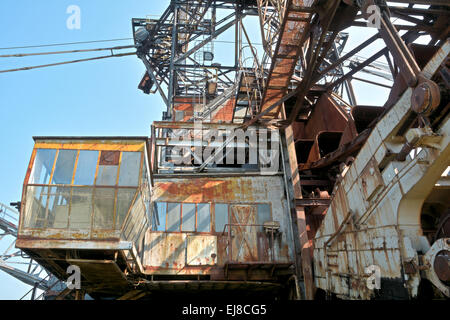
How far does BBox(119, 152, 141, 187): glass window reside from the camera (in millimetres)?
8266

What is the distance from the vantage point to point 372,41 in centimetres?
991

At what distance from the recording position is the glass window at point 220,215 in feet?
39.1

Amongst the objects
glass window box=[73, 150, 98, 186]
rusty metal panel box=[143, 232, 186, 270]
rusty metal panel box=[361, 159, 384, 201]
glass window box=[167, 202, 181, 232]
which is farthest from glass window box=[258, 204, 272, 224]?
glass window box=[73, 150, 98, 186]

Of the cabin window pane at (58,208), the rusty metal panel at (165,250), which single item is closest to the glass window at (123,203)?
the cabin window pane at (58,208)

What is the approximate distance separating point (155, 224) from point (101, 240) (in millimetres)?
4047

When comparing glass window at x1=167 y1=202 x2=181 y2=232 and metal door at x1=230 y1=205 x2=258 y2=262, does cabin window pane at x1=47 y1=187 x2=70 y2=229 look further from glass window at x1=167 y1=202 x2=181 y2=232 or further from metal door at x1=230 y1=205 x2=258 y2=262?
metal door at x1=230 y1=205 x2=258 y2=262

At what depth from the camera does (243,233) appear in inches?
456

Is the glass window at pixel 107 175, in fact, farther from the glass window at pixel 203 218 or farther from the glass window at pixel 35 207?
the glass window at pixel 203 218

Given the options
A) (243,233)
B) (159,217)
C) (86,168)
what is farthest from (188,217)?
(86,168)

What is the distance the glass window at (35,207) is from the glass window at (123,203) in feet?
5.56

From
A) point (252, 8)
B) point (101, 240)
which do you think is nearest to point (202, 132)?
point (101, 240)

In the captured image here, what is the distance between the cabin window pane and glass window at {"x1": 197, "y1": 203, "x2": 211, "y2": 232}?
5.15m

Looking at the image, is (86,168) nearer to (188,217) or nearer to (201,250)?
(188,217)
